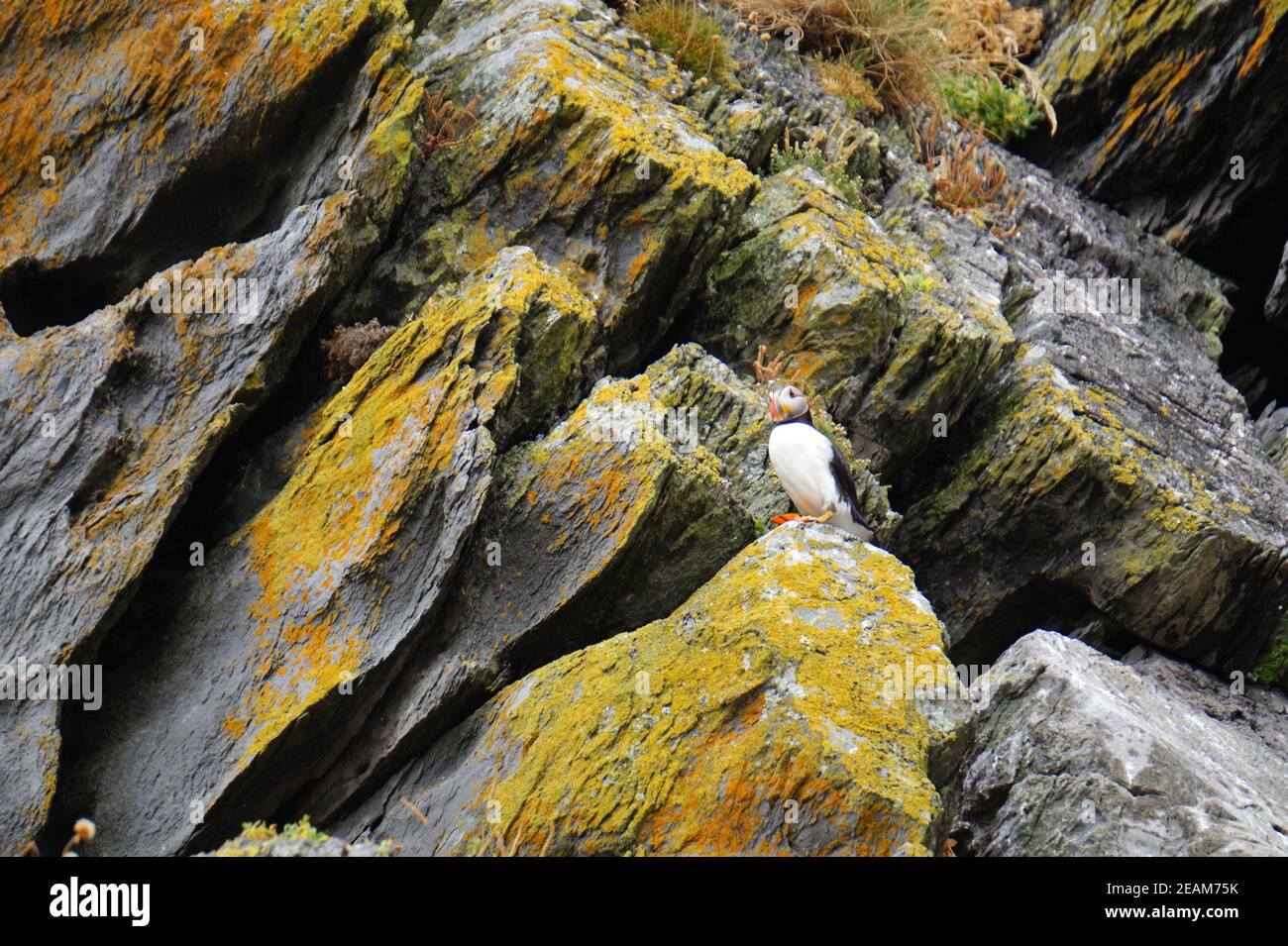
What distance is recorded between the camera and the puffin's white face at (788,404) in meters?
8.26

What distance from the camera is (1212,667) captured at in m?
9.65

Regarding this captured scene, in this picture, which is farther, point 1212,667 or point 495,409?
point 1212,667

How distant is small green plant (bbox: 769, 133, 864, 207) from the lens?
10.8 metres

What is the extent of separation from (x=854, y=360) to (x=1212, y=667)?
398 cm

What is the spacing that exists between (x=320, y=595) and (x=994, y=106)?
10.4 metres

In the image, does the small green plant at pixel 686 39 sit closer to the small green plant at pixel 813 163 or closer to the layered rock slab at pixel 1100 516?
the small green plant at pixel 813 163

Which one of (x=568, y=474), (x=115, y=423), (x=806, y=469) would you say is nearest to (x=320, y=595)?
(x=568, y=474)

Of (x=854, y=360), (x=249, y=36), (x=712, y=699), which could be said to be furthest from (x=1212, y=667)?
(x=249, y=36)

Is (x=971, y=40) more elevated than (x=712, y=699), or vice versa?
(x=971, y=40)

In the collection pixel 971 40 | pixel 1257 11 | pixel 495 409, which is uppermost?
pixel 1257 11

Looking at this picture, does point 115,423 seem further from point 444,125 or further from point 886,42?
point 886,42
